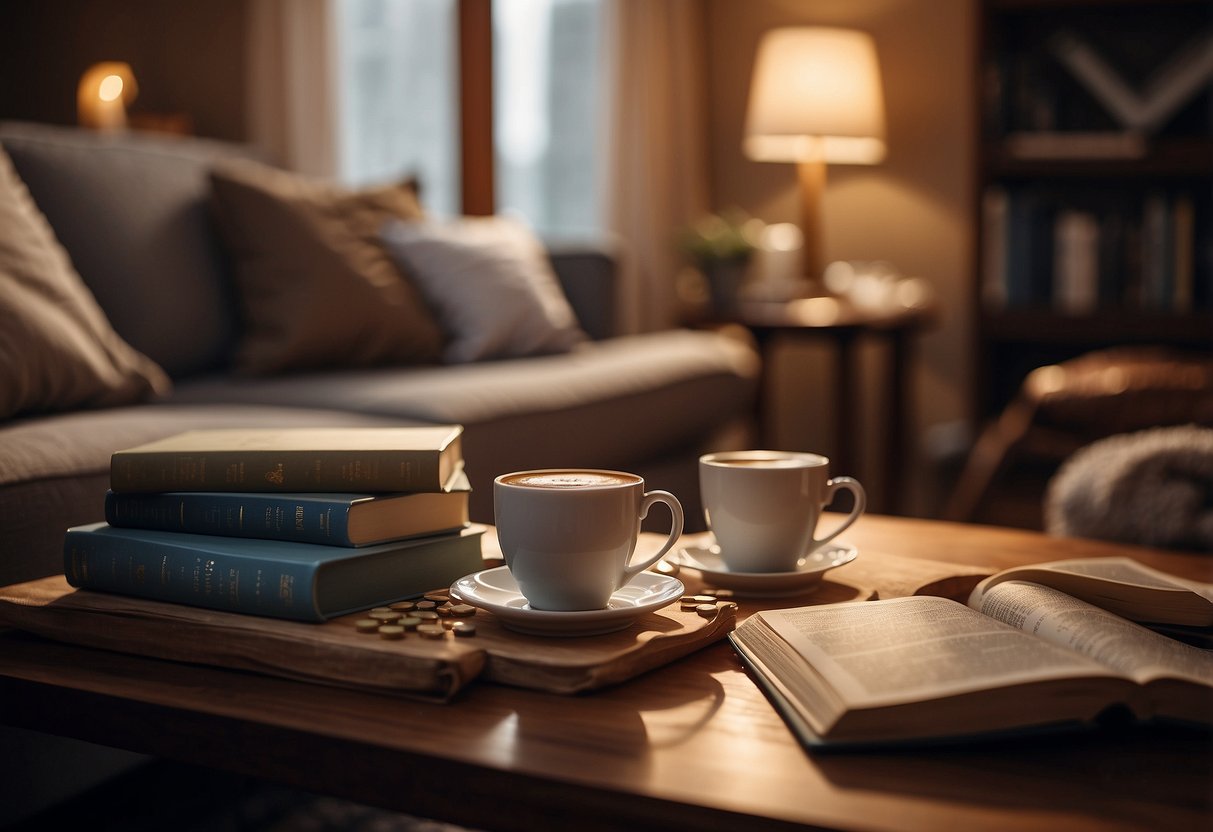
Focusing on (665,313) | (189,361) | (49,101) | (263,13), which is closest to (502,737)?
(189,361)

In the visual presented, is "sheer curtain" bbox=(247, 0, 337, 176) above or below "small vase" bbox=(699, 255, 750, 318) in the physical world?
above

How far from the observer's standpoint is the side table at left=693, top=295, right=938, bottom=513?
2750 mm

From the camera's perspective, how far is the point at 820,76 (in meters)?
2.99

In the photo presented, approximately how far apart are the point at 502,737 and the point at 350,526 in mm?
219

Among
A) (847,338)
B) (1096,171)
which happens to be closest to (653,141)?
(847,338)

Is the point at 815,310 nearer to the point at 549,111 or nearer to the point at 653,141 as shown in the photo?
the point at 653,141

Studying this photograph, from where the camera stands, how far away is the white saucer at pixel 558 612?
705 mm

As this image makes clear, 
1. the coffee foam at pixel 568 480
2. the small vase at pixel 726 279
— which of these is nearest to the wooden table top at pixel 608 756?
the coffee foam at pixel 568 480

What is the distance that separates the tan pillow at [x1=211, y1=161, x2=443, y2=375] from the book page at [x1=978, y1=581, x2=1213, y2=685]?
1525 mm

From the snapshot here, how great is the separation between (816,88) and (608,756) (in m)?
2.68

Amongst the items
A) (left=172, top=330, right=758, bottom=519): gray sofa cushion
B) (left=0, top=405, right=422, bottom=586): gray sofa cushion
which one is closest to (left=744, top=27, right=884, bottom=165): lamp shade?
(left=172, top=330, right=758, bottom=519): gray sofa cushion

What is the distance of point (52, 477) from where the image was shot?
119 centimetres

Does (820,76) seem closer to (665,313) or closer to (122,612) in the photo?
(665,313)

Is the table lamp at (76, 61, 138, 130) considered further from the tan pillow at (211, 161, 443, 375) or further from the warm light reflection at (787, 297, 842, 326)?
the warm light reflection at (787, 297, 842, 326)
